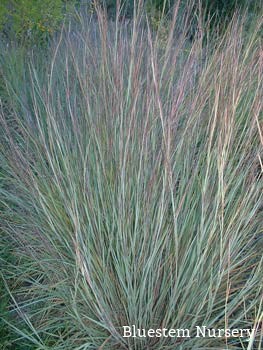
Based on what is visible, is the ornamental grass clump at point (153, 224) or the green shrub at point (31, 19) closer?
the ornamental grass clump at point (153, 224)

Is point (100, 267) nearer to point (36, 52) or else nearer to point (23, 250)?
point (23, 250)

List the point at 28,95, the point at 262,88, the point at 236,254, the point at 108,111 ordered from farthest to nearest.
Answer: the point at 28,95
the point at 108,111
the point at 262,88
the point at 236,254

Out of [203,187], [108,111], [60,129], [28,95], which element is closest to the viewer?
[203,187]

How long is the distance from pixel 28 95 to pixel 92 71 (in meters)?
1.47

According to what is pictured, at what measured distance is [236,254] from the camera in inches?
89.3

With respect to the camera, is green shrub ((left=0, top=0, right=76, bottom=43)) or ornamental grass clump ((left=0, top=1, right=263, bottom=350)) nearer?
ornamental grass clump ((left=0, top=1, right=263, bottom=350))

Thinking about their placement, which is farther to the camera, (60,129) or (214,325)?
(60,129)

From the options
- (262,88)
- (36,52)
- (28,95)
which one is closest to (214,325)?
(262,88)

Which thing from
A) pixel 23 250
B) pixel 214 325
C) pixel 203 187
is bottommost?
pixel 23 250

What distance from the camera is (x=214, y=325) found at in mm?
A: 2174

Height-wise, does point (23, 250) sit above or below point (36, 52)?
below

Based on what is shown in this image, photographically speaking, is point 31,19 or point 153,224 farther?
point 31,19

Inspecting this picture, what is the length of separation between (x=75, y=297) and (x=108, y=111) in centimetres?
96

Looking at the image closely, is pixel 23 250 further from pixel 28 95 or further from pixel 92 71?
pixel 28 95
